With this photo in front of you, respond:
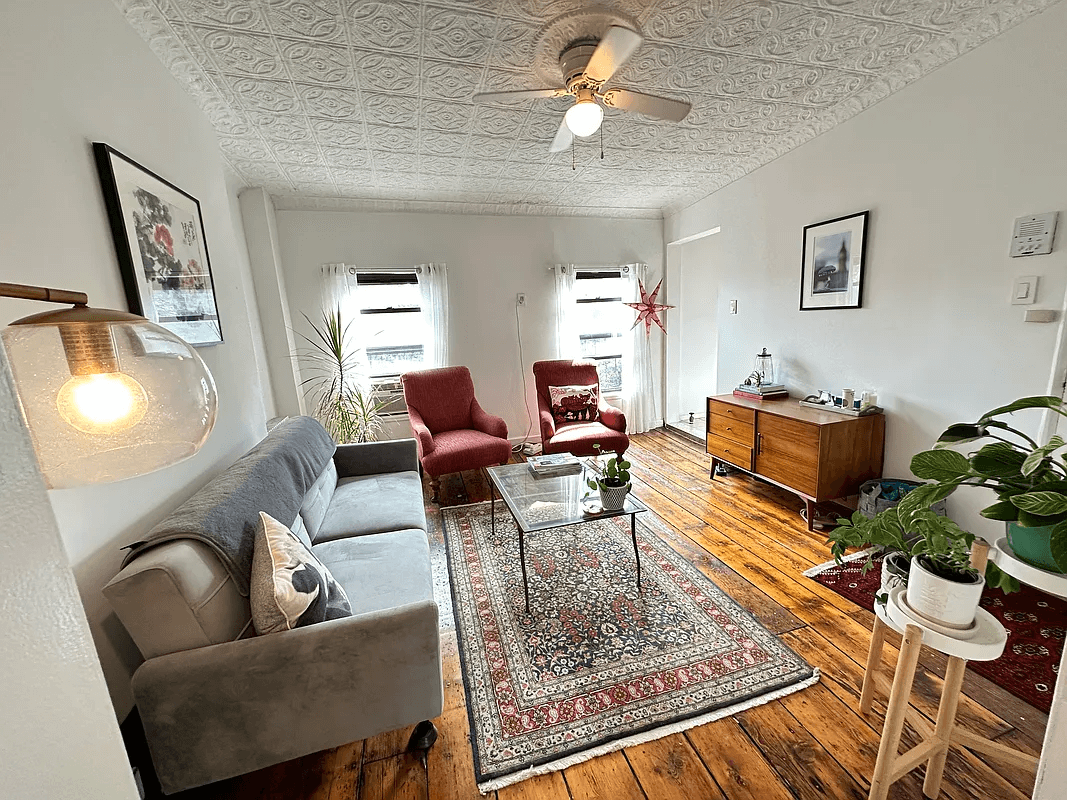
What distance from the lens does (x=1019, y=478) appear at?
0.85m

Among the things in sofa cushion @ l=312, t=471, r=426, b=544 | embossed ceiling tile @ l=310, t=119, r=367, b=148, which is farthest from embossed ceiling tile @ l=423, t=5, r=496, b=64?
sofa cushion @ l=312, t=471, r=426, b=544

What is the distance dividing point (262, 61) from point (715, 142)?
253cm

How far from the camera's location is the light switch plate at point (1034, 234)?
1767 mm

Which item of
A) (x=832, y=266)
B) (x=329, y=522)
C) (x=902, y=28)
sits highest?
(x=902, y=28)

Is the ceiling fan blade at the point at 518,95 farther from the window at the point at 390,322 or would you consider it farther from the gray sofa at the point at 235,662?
the window at the point at 390,322

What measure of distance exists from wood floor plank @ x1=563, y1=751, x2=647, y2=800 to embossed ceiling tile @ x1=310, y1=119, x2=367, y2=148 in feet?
9.98

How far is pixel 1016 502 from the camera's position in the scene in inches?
30.5

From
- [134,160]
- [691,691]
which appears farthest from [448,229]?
[691,691]

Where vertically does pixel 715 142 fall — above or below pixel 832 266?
above

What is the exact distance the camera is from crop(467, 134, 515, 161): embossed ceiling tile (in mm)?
2580

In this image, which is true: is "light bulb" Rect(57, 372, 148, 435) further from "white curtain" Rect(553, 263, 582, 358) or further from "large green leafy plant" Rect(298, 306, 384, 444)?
"white curtain" Rect(553, 263, 582, 358)

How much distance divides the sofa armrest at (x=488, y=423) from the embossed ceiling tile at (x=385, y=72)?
215cm

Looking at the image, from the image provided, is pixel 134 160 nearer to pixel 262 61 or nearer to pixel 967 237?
pixel 262 61

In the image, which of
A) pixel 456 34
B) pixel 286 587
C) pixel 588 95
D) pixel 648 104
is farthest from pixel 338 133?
pixel 286 587
